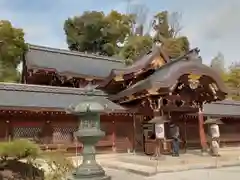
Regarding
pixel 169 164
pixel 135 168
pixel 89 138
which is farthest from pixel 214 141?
pixel 89 138

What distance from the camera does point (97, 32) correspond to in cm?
5012

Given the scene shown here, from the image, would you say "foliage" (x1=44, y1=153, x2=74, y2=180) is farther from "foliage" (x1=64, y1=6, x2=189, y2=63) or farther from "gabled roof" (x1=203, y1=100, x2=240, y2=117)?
"foliage" (x1=64, y1=6, x2=189, y2=63)

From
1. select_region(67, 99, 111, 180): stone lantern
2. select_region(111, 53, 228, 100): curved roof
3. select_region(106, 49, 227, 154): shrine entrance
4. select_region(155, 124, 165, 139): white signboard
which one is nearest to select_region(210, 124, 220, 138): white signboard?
select_region(106, 49, 227, 154): shrine entrance

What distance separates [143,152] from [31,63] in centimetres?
1120

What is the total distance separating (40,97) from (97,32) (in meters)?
33.4

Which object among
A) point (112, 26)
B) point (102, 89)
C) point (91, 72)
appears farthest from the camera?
point (112, 26)

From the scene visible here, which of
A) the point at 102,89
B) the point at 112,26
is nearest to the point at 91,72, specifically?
the point at 102,89

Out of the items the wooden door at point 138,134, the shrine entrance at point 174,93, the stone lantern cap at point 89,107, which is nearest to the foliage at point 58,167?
the stone lantern cap at point 89,107

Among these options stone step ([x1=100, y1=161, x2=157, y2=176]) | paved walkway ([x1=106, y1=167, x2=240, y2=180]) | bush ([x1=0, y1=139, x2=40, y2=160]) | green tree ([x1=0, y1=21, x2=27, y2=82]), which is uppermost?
green tree ([x1=0, y1=21, x2=27, y2=82])

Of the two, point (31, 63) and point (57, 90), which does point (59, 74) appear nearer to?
point (31, 63)

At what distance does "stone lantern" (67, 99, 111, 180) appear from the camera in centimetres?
762

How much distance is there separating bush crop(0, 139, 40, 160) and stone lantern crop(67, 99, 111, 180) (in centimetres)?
330

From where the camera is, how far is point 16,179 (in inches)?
431

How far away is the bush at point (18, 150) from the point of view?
10.8 metres
